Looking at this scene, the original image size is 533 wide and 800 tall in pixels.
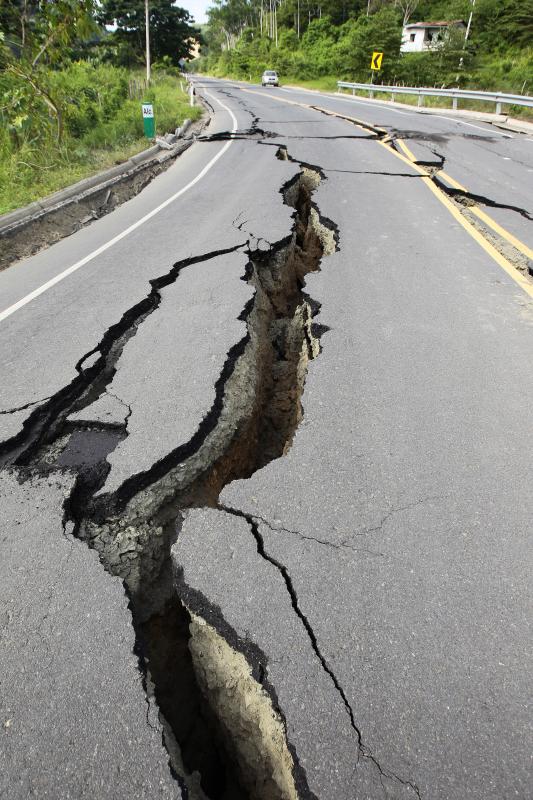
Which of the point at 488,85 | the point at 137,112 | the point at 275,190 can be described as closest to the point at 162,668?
the point at 275,190

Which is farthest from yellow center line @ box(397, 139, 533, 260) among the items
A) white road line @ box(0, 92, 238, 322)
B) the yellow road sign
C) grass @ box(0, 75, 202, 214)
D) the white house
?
the white house

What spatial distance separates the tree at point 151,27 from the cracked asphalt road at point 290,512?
3697cm

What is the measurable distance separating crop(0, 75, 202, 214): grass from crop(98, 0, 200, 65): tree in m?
25.4

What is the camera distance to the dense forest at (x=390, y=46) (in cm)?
2555

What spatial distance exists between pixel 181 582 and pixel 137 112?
15638mm

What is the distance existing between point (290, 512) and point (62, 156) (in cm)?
1097

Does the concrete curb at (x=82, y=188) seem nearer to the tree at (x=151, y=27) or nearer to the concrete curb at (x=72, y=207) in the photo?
the concrete curb at (x=72, y=207)

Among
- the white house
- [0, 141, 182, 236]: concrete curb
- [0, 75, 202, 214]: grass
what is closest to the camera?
[0, 141, 182, 236]: concrete curb

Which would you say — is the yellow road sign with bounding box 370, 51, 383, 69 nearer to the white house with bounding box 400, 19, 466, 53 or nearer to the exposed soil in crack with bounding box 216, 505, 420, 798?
the white house with bounding box 400, 19, 466, 53

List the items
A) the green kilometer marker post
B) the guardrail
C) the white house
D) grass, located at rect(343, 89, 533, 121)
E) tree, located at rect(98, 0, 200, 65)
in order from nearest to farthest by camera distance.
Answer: the green kilometer marker post, the guardrail, grass, located at rect(343, 89, 533, 121), tree, located at rect(98, 0, 200, 65), the white house

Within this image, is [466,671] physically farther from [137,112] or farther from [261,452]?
[137,112]

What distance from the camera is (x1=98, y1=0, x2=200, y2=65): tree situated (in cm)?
3166

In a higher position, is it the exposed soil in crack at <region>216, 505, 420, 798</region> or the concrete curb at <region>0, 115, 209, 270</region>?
the concrete curb at <region>0, 115, 209, 270</region>

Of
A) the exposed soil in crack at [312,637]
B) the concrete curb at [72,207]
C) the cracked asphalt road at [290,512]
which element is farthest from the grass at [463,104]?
the exposed soil in crack at [312,637]
